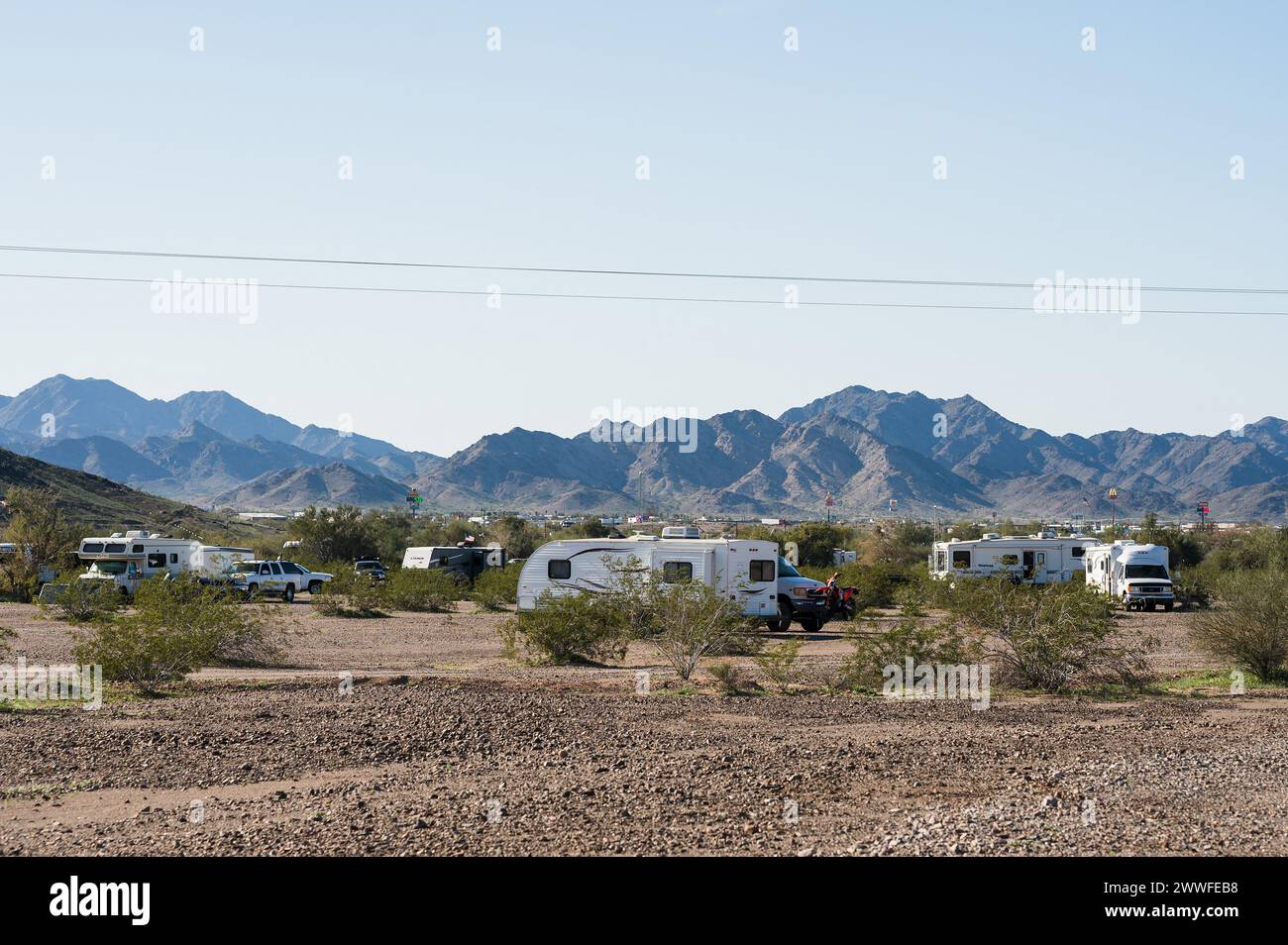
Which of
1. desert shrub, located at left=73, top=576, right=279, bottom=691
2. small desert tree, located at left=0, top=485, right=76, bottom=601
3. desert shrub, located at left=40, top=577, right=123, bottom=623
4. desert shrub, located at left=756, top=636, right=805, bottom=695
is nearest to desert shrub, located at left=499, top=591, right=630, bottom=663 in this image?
desert shrub, located at left=756, top=636, right=805, bottom=695

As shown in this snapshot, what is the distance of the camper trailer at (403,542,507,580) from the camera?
50844 millimetres

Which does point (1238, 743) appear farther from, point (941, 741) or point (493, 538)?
point (493, 538)

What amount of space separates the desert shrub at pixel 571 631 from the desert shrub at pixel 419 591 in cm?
1798

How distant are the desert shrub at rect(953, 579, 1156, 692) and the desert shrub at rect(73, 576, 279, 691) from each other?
11773mm

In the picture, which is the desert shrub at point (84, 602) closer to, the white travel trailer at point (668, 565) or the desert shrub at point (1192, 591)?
the white travel trailer at point (668, 565)

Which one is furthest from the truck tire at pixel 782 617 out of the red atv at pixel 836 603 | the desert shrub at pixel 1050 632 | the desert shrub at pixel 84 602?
the desert shrub at pixel 84 602

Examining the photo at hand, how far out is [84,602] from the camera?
3266cm

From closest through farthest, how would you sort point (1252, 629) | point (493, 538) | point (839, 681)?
point (839, 681)
point (1252, 629)
point (493, 538)

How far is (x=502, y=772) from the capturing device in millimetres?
11500

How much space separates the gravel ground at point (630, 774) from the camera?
353 inches

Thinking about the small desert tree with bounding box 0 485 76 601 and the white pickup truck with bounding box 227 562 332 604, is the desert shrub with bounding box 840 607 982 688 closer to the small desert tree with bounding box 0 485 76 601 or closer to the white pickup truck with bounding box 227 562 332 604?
the white pickup truck with bounding box 227 562 332 604
